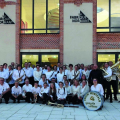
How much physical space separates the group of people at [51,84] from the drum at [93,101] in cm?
70

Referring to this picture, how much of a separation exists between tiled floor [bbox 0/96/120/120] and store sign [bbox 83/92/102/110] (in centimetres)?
21

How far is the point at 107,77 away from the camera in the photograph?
9461mm


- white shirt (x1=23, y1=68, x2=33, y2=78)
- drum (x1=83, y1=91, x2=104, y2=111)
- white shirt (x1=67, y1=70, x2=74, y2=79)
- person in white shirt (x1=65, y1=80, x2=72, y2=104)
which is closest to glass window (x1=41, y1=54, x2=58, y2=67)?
white shirt (x1=23, y1=68, x2=33, y2=78)

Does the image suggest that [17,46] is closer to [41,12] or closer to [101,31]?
[41,12]

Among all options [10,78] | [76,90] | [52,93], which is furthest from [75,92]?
[10,78]

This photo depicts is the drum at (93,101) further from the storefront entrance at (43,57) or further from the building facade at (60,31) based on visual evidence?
the storefront entrance at (43,57)

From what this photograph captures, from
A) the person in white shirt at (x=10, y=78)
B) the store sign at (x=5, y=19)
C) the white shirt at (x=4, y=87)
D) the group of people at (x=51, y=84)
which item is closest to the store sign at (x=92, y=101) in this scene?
the group of people at (x=51, y=84)

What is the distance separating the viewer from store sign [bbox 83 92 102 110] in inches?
298

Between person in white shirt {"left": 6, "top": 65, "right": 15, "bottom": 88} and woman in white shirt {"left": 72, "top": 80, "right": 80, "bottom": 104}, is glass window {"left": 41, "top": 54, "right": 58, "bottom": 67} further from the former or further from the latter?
woman in white shirt {"left": 72, "top": 80, "right": 80, "bottom": 104}

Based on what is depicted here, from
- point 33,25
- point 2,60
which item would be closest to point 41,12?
point 33,25

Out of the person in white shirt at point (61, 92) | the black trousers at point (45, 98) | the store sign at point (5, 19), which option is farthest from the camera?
the store sign at point (5, 19)

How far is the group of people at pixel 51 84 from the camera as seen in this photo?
8.79 meters

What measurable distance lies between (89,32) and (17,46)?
483cm

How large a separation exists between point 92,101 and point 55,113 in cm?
162
